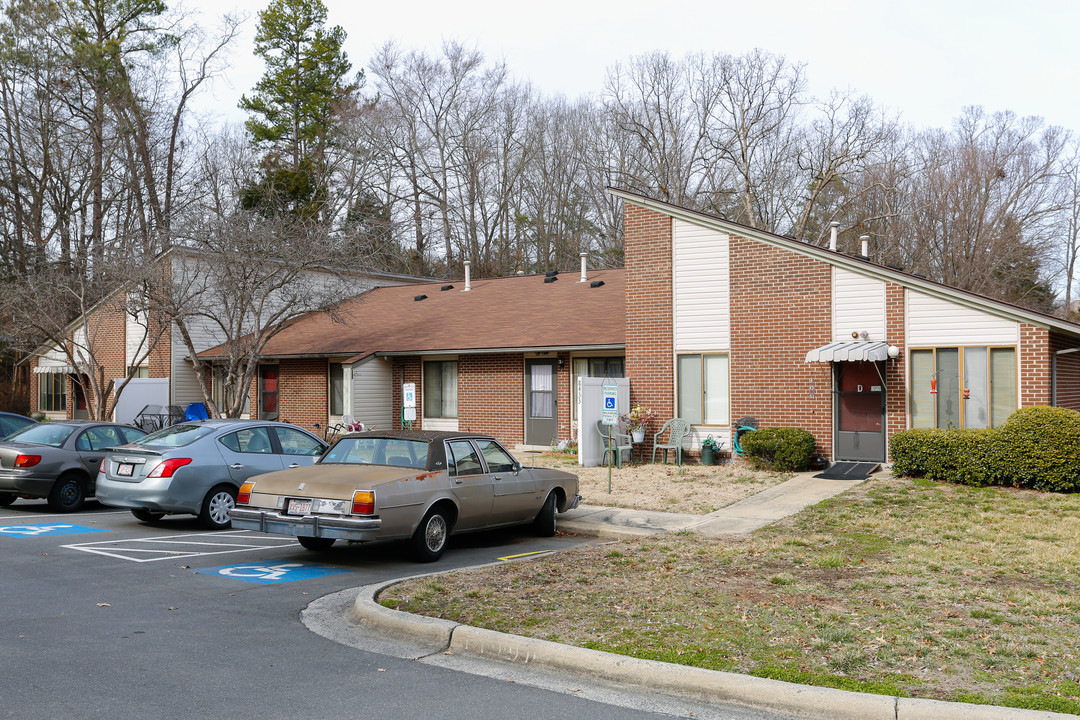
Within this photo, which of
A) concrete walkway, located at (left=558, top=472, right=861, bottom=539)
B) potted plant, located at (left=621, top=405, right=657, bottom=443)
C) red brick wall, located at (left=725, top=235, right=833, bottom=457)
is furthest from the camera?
A: potted plant, located at (left=621, top=405, right=657, bottom=443)

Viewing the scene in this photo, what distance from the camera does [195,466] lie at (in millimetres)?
11695

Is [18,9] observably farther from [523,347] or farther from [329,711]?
[329,711]

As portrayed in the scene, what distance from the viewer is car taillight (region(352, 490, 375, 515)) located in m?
8.95

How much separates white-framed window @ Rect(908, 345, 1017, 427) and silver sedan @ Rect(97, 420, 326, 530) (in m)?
11.2

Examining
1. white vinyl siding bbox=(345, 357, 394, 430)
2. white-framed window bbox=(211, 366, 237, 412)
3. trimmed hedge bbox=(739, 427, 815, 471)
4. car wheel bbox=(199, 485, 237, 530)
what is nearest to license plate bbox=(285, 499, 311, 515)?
car wheel bbox=(199, 485, 237, 530)

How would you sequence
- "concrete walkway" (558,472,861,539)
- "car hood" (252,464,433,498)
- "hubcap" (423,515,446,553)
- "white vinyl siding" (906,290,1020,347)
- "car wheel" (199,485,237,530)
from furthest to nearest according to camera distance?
"white vinyl siding" (906,290,1020,347) → "concrete walkway" (558,472,861,539) → "car wheel" (199,485,237,530) → "hubcap" (423,515,446,553) → "car hood" (252,464,433,498)

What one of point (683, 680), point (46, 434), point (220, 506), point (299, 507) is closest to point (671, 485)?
point (220, 506)

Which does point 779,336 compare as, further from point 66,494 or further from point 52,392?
point 52,392

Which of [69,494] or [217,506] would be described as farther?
[69,494]

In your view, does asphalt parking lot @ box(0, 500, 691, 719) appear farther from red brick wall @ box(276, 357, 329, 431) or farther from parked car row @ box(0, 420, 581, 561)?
red brick wall @ box(276, 357, 329, 431)

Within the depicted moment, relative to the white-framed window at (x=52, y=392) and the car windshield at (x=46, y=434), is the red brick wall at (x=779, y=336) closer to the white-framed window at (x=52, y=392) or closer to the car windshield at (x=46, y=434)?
the car windshield at (x=46, y=434)

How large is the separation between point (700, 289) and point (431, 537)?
11.0 metres

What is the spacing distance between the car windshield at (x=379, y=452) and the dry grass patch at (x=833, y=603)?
1719 mm

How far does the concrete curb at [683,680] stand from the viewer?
492 cm
